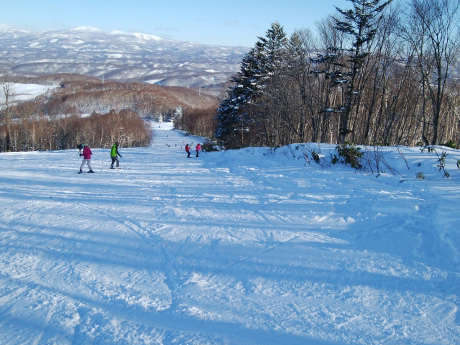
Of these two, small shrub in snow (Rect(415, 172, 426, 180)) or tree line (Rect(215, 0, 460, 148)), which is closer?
small shrub in snow (Rect(415, 172, 426, 180))

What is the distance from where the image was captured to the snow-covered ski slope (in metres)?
2.59

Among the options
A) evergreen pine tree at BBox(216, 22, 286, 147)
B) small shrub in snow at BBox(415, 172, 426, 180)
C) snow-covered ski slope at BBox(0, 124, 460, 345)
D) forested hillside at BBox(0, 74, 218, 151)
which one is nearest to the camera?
snow-covered ski slope at BBox(0, 124, 460, 345)

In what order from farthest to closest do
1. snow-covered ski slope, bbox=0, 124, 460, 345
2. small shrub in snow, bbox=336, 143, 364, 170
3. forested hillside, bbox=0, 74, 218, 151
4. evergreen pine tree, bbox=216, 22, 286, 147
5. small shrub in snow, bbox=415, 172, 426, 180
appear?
forested hillside, bbox=0, 74, 218, 151 → evergreen pine tree, bbox=216, 22, 286, 147 → small shrub in snow, bbox=336, 143, 364, 170 → small shrub in snow, bbox=415, 172, 426, 180 → snow-covered ski slope, bbox=0, 124, 460, 345

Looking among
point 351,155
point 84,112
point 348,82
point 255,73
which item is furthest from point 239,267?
point 84,112

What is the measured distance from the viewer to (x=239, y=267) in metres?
3.64

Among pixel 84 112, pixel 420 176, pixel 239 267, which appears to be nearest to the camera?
pixel 239 267

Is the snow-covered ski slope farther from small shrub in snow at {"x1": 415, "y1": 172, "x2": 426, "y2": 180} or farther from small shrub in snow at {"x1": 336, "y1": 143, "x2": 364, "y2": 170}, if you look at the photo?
small shrub in snow at {"x1": 336, "y1": 143, "x2": 364, "y2": 170}

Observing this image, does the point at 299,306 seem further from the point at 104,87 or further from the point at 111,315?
the point at 104,87

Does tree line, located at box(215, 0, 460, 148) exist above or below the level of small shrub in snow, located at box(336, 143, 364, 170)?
above

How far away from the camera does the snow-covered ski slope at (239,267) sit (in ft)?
8.50

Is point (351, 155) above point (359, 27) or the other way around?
the other way around

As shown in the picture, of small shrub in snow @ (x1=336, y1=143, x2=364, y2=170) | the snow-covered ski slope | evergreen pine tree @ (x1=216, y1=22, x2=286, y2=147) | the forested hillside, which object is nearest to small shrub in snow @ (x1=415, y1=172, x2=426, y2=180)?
the snow-covered ski slope

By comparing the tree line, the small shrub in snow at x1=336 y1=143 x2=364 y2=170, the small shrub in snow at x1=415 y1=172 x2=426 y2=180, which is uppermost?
the tree line

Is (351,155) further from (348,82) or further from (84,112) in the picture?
(84,112)
